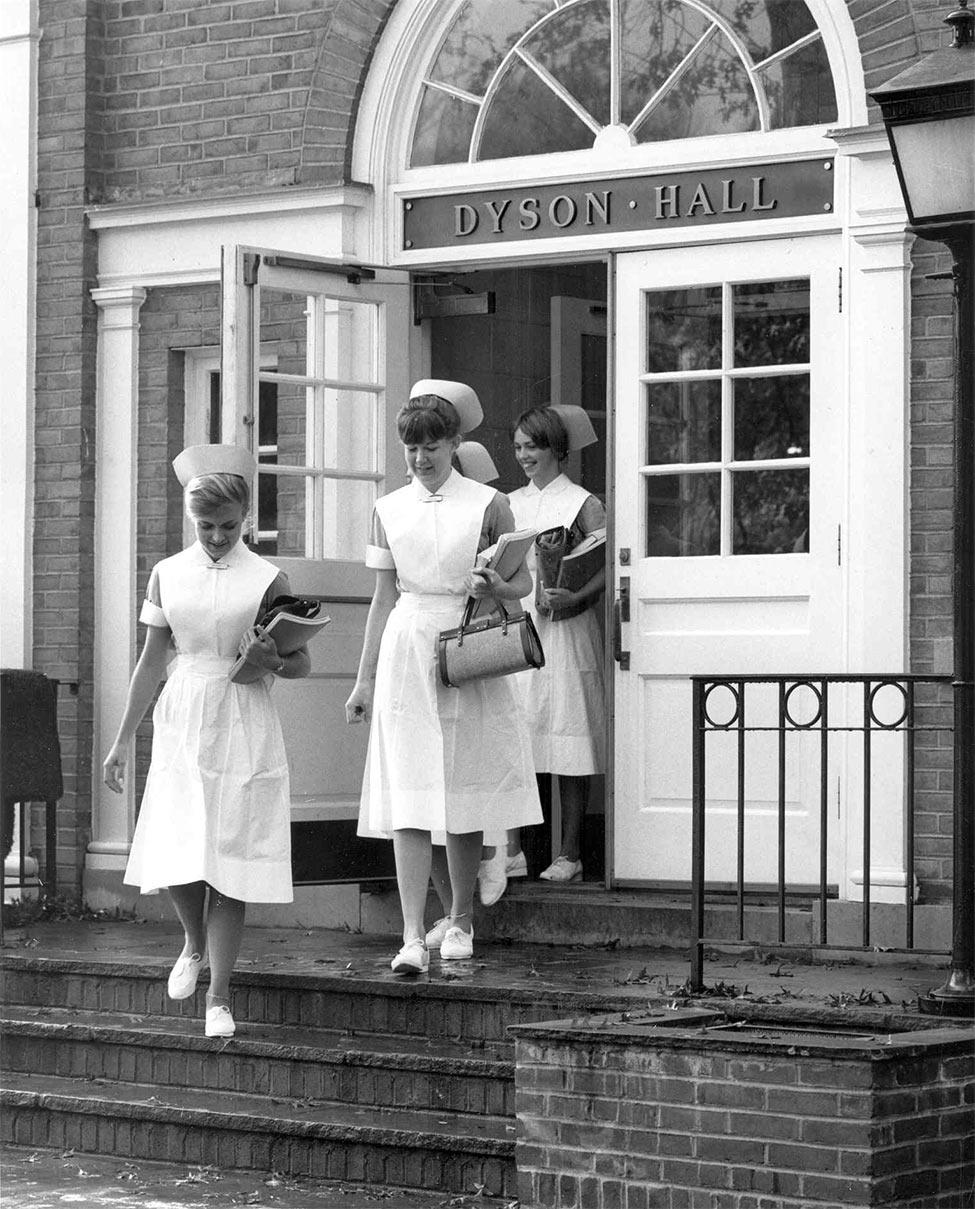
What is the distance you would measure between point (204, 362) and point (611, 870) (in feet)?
9.52

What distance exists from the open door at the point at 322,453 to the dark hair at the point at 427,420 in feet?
3.62

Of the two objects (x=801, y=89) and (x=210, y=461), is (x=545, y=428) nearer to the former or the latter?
(x=801, y=89)

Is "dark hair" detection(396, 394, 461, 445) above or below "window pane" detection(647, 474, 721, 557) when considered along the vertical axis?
above

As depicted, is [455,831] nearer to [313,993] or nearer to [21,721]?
[313,993]

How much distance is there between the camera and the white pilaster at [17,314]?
9.79 m

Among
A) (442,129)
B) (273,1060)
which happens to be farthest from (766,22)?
(273,1060)

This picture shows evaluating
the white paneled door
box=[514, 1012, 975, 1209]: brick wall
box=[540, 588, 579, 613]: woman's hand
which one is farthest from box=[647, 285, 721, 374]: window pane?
box=[514, 1012, 975, 1209]: brick wall

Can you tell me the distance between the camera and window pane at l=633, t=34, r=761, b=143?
8.38 m

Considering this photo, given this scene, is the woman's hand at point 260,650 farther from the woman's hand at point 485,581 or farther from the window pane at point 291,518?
the window pane at point 291,518

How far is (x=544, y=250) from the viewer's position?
873 centimetres

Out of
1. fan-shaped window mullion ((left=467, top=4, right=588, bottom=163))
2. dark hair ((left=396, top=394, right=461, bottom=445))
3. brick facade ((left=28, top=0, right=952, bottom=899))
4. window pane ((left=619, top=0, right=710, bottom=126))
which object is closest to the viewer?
dark hair ((left=396, top=394, right=461, bottom=445))

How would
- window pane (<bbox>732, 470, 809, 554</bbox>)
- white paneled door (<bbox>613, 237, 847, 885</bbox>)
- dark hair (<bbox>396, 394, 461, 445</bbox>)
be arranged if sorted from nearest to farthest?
dark hair (<bbox>396, 394, 461, 445</bbox>), white paneled door (<bbox>613, 237, 847, 885</bbox>), window pane (<bbox>732, 470, 809, 554</bbox>)

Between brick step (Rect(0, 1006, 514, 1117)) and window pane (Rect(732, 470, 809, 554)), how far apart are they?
235 cm

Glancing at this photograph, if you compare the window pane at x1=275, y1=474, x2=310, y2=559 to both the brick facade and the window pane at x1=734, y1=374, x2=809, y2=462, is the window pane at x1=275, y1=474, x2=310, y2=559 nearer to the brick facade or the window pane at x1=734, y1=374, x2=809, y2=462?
the brick facade
